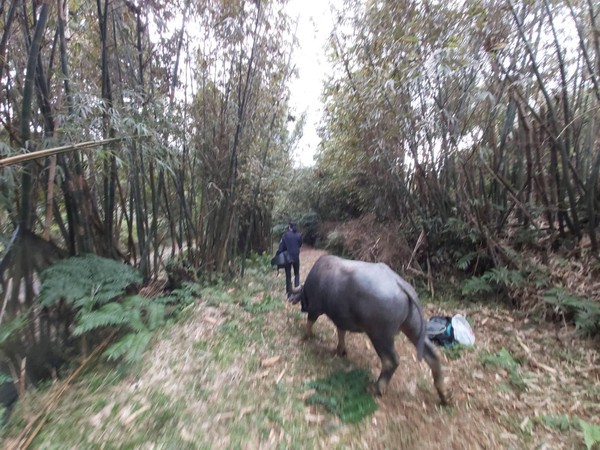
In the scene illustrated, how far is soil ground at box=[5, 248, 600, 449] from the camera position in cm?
188

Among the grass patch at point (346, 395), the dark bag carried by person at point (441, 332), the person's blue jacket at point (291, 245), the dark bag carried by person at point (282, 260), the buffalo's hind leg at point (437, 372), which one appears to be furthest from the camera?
the person's blue jacket at point (291, 245)

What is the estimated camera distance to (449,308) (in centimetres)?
392

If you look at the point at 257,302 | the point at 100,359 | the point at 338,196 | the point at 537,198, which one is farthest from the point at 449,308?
the point at 338,196

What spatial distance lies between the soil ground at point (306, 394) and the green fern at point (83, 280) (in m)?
0.61

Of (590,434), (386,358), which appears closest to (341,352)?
(386,358)

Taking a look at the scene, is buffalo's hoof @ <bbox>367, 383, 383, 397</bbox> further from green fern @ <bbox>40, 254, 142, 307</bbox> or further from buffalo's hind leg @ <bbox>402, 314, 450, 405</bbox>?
green fern @ <bbox>40, 254, 142, 307</bbox>

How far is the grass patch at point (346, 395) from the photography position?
6.91 feet

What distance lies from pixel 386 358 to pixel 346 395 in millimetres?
403

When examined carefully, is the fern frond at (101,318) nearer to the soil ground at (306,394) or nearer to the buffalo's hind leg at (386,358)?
the soil ground at (306,394)

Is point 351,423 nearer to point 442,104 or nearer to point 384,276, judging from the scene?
point 384,276

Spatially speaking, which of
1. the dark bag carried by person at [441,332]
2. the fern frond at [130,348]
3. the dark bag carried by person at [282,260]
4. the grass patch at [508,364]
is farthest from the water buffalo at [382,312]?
the dark bag carried by person at [282,260]

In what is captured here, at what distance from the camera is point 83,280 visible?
2562 mm

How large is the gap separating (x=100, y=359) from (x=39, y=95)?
7.43 feet

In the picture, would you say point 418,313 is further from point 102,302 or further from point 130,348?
point 102,302
